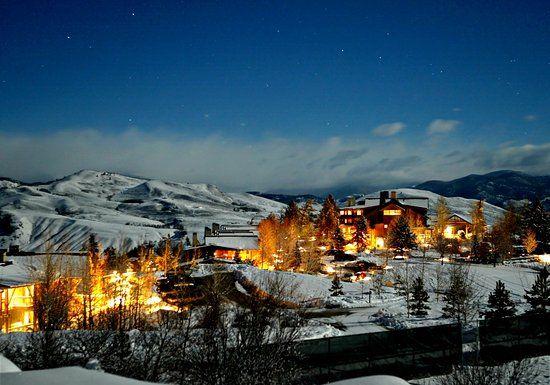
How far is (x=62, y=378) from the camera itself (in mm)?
4074

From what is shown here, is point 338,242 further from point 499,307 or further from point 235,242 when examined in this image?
point 499,307

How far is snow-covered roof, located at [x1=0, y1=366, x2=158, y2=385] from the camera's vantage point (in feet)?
13.0

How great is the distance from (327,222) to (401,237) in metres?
16.3

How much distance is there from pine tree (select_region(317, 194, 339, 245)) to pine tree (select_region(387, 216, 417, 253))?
1199 centimetres

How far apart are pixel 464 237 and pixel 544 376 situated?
6320 centimetres

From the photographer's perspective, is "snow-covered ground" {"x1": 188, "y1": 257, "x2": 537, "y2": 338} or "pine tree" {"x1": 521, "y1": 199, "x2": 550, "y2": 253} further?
"pine tree" {"x1": 521, "y1": 199, "x2": 550, "y2": 253}

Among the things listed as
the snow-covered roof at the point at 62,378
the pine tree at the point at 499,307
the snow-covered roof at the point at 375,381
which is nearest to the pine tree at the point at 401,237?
the pine tree at the point at 499,307

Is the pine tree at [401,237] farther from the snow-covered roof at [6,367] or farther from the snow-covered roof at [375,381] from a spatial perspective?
the snow-covered roof at [6,367]

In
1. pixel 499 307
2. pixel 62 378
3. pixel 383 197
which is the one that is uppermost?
pixel 383 197

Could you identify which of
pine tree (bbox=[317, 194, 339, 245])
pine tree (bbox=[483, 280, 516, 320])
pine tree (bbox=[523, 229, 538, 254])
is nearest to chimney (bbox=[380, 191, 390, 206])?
pine tree (bbox=[317, 194, 339, 245])

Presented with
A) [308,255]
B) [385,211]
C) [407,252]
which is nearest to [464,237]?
[385,211]

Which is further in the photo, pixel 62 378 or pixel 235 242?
pixel 235 242

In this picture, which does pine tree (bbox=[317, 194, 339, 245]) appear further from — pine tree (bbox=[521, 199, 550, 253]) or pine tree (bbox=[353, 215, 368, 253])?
pine tree (bbox=[521, 199, 550, 253])

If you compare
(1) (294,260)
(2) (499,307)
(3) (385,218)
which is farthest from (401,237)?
(2) (499,307)
